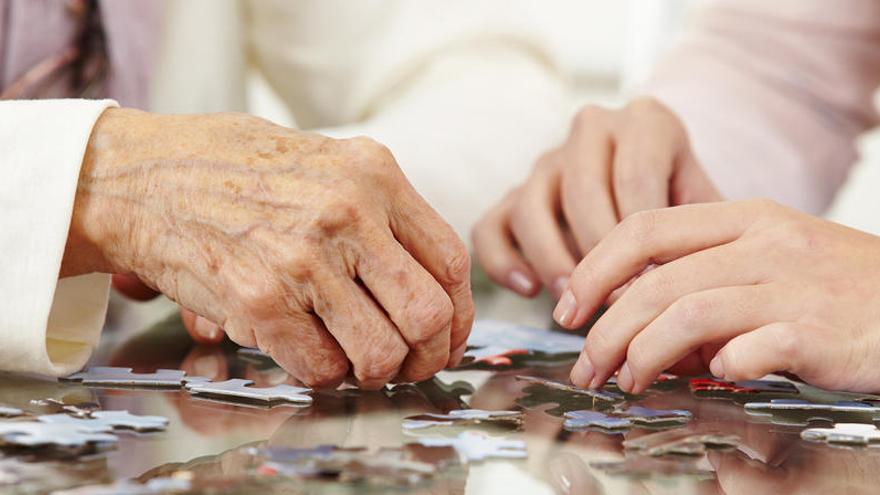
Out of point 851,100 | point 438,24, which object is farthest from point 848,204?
point 438,24

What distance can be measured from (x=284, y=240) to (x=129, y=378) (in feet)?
0.73

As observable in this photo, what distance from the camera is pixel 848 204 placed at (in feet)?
12.4

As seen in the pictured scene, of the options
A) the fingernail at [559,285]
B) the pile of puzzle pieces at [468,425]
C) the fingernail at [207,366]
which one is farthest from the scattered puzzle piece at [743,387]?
the fingernail at [207,366]

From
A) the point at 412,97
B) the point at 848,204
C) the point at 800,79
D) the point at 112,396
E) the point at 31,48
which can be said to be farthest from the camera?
the point at 848,204

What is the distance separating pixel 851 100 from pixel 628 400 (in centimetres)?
162

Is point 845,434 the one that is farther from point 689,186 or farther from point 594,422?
point 689,186

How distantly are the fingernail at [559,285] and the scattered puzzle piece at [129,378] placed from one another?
53 cm

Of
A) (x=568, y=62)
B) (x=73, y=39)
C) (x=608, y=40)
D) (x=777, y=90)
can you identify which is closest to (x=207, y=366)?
(x=73, y=39)

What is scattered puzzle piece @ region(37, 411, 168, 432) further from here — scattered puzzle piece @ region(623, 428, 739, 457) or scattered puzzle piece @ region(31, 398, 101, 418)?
scattered puzzle piece @ region(623, 428, 739, 457)

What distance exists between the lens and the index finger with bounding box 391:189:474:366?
101 centimetres

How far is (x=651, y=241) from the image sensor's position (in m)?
1.08

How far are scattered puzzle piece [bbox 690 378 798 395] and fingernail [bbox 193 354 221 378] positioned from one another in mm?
472

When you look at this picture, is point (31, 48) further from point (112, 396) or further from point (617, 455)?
point (617, 455)

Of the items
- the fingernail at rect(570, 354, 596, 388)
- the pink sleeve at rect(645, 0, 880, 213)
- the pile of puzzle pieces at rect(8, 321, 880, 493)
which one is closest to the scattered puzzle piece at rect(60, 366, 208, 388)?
the pile of puzzle pieces at rect(8, 321, 880, 493)
